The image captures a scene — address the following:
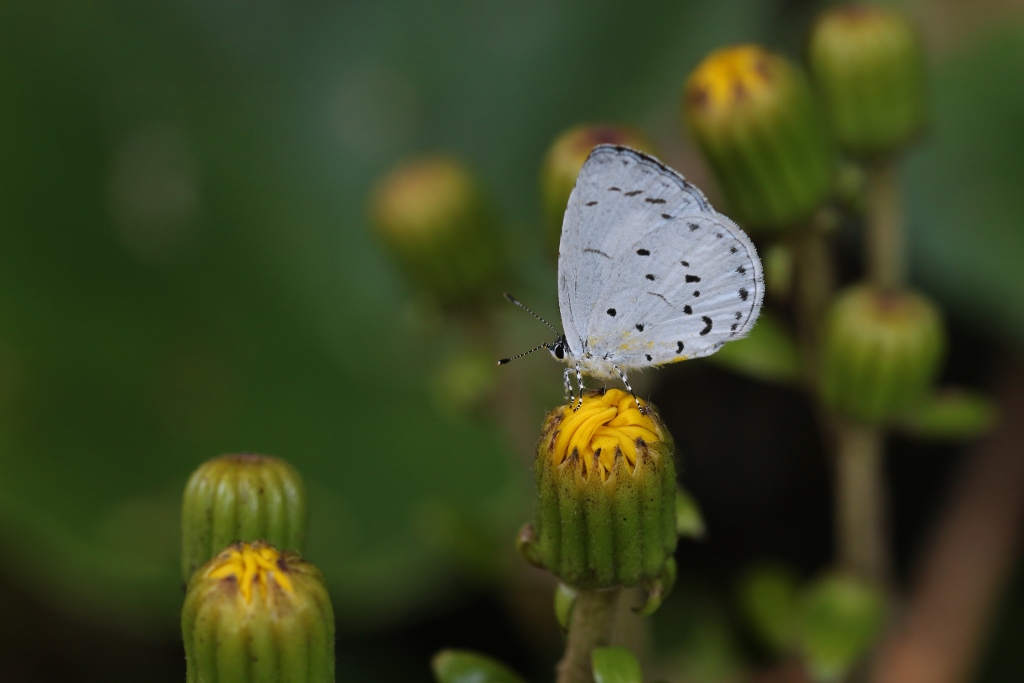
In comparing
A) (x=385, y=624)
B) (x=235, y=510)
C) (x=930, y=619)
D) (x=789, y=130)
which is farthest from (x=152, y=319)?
(x=930, y=619)

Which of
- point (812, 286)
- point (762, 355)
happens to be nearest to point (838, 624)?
point (762, 355)

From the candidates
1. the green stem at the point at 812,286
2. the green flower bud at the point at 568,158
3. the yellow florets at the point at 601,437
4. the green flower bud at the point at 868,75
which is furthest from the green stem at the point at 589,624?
the green flower bud at the point at 868,75

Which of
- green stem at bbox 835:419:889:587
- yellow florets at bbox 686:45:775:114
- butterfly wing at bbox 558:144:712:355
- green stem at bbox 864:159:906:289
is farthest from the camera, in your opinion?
green stem at bbox 864:159:906:289

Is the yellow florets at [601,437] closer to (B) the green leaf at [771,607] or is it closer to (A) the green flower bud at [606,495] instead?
(A) the green flower bud at [606,495]

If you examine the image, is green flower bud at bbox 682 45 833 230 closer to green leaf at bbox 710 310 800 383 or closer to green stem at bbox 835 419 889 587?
green leaf at bbox 710 310 800 383

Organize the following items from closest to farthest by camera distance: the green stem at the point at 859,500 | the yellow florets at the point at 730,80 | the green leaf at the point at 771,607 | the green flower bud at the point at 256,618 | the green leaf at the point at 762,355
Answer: the green flower bud at the point at 256,618 < the yellow florets at the point at 730,80 < the green leaf at the point at 762,355 < the green stem at the point at 859,500 < the green leaf at the point at 771,607

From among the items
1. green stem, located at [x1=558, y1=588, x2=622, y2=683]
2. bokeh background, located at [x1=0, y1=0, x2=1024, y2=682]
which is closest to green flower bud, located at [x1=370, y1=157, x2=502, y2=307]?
bokeh background, located at [x1=0, y1=0, x2=1024, y2=682]
